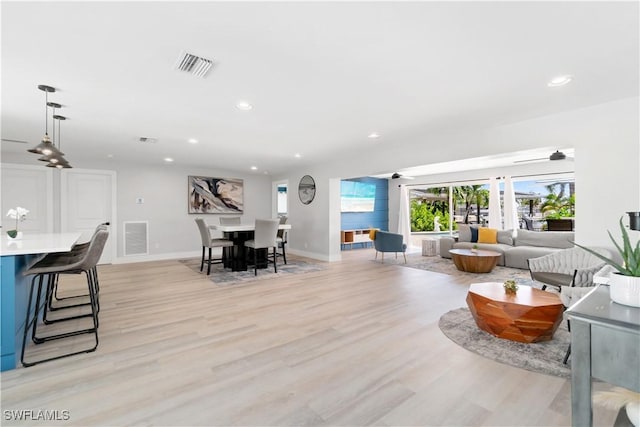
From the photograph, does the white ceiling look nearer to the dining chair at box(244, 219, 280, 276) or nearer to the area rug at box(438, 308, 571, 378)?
the dining chair at box(244, 219, 280, 276)

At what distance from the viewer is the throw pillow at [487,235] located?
6.73 metres

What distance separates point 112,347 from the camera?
7.83ft

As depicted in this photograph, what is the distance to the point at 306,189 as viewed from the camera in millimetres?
7473

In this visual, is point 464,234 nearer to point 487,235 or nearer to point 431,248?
point 487,235

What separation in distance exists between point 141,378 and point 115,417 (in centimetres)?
38

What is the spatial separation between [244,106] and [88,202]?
17.5ft

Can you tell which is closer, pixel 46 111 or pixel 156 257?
pixel 46 111

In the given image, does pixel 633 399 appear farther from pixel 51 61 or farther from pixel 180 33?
pixel 51 61

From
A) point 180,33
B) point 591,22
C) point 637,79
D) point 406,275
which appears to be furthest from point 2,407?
point 637,79

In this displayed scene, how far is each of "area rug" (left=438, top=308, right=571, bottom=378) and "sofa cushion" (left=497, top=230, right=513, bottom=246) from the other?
414 cm

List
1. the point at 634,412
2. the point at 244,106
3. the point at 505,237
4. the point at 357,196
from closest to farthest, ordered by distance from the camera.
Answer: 1. the point at 634,412
2. the point at 244,106
3. the point at 505,237
4. the point at 357,196

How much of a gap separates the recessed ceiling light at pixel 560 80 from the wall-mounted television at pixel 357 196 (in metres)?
6.28

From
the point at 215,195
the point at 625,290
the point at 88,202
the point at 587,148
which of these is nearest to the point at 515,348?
the point at 625,290

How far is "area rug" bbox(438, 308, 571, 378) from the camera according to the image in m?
2.07
